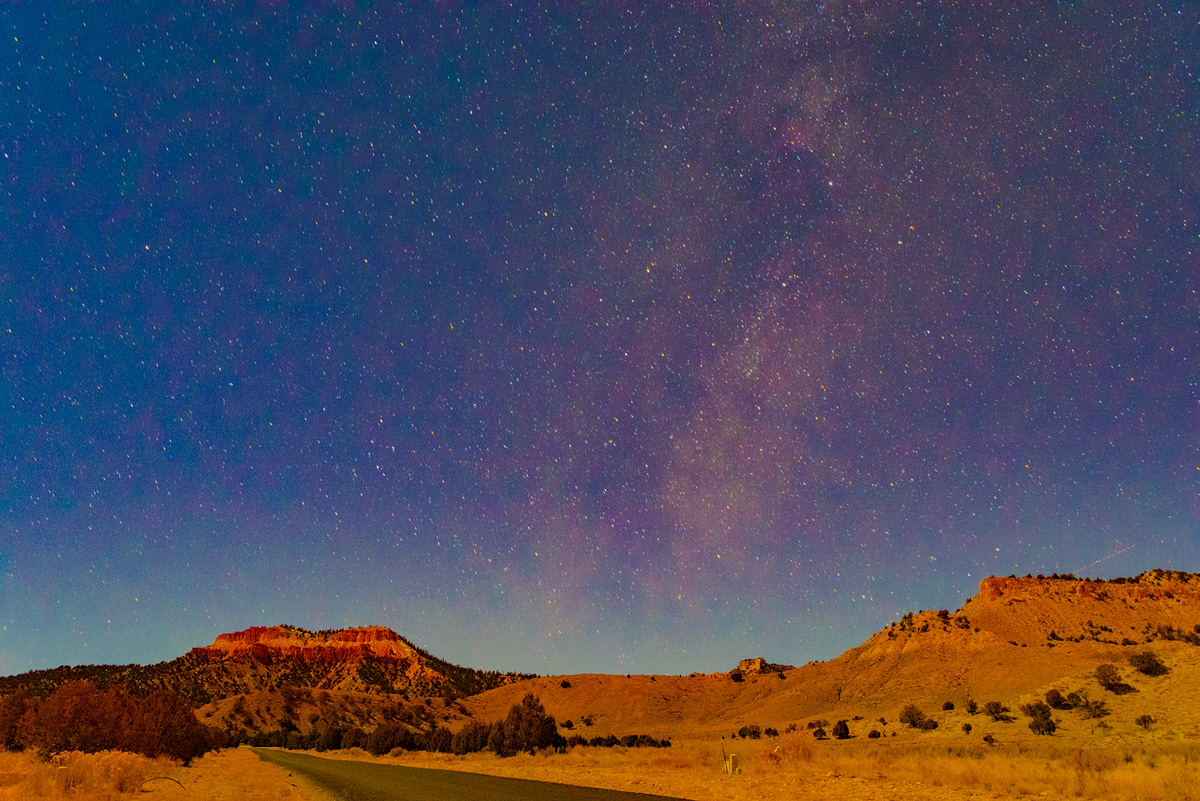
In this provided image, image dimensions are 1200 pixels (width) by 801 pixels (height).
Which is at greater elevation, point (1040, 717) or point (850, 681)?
point (850, 681)

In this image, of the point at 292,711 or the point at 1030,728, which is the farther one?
the point at 292,711

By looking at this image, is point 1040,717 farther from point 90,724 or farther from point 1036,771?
point 90,724

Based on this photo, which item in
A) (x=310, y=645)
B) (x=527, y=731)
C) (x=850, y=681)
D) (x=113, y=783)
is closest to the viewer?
(x=113, y=783)

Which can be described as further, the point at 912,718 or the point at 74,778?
the point at 912,718

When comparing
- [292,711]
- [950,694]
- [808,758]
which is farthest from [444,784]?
[292,711]

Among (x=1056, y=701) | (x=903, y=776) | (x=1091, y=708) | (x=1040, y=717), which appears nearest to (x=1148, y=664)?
(x=1056, y=701)

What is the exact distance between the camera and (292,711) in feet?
305

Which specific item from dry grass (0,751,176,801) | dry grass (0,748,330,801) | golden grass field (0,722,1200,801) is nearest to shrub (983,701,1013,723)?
golden grass field (0,722,1200,801)

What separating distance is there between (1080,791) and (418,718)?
90.5 metres

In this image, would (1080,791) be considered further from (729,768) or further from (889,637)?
(889,637)

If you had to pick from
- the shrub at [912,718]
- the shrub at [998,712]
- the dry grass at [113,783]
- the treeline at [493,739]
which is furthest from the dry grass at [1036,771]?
the treeline at [493,739]

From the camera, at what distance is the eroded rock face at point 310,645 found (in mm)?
134750

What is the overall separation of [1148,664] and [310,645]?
148548mm

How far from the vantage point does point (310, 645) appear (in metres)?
144
